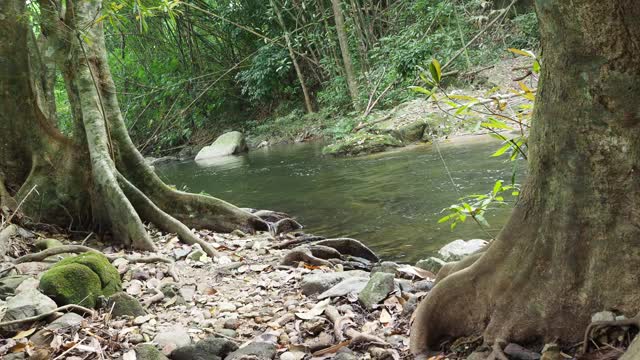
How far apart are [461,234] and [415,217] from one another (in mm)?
1150

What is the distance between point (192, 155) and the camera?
2652 centimetres

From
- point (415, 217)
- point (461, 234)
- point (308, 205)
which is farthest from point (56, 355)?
point (308, 205)

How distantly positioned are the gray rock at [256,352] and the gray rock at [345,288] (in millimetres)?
1032

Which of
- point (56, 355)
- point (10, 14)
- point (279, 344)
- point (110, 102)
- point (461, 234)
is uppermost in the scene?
point (10, 14)

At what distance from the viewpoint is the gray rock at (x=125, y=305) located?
168 inches

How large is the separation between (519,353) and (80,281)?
329cm

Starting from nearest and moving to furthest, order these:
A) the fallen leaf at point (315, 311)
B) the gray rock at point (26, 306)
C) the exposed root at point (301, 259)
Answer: the gray rock at point (26, 306) < the fallen leaf at point (315, 311) < the exposed root at point (301, 259)

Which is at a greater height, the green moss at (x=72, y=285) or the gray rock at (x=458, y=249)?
the green moss at (x=72, y=285)

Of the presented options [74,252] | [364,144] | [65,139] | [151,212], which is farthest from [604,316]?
[364,144]

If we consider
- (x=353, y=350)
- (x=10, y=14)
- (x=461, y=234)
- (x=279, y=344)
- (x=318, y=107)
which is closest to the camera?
(x=353, y=350)

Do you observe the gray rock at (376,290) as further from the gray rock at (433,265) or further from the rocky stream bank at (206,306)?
the gray rock at (433,265)

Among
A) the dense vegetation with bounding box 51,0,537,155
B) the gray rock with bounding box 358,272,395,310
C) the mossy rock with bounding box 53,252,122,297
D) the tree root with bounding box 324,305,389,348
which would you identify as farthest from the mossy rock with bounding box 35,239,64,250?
the dense vegetation with bounding box 51,0,537,155

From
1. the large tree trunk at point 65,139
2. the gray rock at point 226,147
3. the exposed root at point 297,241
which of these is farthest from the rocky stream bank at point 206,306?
the gray rock at point 226,147

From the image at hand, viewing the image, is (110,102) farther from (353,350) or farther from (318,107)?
(318,107)
